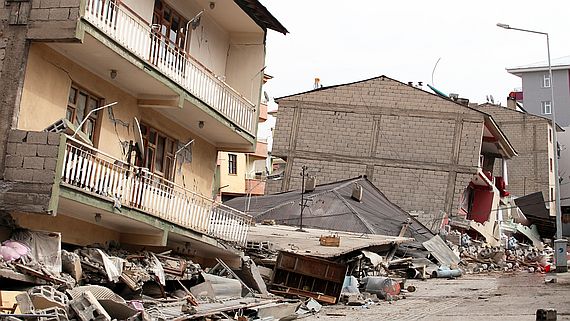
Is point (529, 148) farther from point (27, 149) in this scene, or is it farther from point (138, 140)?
point (27, 149)

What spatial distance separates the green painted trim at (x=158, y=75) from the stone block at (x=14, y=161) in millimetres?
2610

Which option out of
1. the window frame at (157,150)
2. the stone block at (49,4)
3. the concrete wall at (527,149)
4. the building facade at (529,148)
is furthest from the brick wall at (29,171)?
the concrete wall at (527,149)

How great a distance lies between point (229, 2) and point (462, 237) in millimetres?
21673

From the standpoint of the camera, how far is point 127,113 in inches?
639

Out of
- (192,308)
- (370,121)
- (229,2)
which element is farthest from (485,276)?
(192,308)

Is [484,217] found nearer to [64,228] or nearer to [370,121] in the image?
[370,121]

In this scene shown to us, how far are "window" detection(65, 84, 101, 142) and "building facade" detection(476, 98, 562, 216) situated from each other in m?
45.7

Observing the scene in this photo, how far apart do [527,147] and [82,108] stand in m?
48.1

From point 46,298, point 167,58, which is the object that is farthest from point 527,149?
point 46,298

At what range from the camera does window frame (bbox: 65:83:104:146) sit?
14141 mm

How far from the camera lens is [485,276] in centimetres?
2909

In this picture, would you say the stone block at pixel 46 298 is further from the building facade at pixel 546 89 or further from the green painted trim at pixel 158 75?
the building facade at pixel 546 89

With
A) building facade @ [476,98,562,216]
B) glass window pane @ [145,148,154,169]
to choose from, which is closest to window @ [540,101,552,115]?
building facade @ [476,98,562,216]

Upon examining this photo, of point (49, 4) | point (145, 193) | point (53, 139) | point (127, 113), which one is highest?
point (49, 4)
